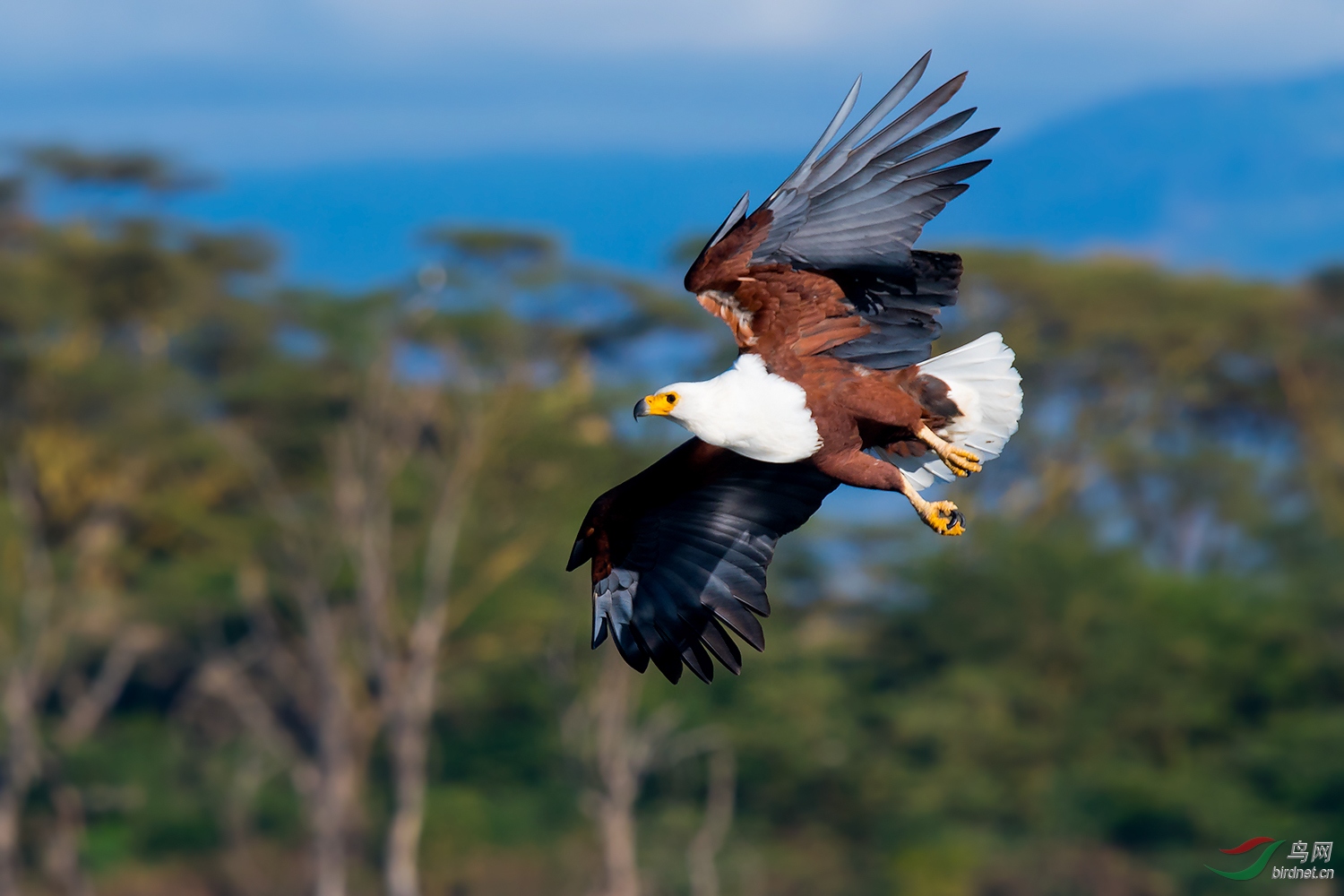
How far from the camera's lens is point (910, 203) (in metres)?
6.33

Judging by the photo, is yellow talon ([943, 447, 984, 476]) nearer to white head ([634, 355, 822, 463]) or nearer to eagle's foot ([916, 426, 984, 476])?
eagle's foot ([916, 426, 984, 476])

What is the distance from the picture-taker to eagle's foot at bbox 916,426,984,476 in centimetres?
662

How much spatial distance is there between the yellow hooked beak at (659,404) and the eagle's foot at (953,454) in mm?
917

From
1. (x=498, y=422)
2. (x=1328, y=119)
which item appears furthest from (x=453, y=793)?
(x=1328, y=119)

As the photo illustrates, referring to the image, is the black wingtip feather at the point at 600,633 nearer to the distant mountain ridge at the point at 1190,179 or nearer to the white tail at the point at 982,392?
the white tail at the point at 982,392

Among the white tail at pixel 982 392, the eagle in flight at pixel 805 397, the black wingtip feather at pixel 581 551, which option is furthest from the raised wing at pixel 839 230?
the black wingtip feather at pixel 581 551

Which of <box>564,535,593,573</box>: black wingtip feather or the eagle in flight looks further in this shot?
<box>564,535,593,573</box>: black wingtip feather

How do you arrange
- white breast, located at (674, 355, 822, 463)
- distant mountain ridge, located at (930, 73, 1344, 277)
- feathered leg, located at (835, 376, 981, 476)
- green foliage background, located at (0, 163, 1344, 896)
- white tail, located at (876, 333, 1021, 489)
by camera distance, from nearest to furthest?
1. white breast, located at (674, 355, 822, 463)
2. feathered leg, located at (835, 376, 981, 476)
3. white tail, located at (876, 333, 1021, 489)
4. green foliage background, located at (0, 163, 1344, 896)
5. distant mountain ridge, located at (930, 73, 1344, 277)

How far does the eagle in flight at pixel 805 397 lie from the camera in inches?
246

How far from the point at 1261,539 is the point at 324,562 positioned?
1370cm

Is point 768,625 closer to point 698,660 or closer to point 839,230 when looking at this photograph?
point 698,660

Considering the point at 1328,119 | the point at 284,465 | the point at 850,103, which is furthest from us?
the point at 1328,119

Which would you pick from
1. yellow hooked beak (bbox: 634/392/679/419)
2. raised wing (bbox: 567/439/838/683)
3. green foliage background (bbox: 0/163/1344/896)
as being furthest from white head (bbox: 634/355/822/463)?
green foliage background (bbox: 0/163/1344/896)

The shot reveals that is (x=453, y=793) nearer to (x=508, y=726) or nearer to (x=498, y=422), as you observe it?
(x=508, y=726)
